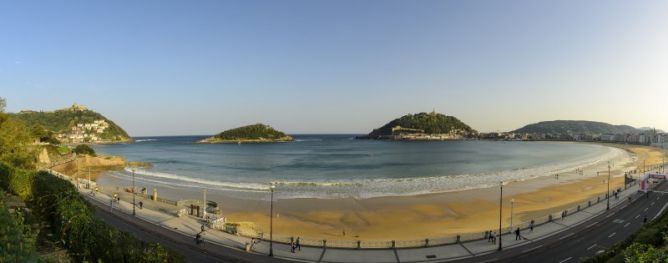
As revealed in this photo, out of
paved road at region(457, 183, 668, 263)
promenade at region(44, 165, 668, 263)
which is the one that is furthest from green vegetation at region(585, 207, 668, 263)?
promenade at region(44, 165, 668, 263)

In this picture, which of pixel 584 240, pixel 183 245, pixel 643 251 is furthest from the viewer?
pixel 584 240

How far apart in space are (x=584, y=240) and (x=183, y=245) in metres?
31.0

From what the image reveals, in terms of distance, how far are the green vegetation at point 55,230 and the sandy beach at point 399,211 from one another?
16.2 meters

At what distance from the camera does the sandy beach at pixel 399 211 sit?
1356 inches

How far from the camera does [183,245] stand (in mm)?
25062

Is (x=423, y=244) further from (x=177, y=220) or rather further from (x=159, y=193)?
(x=159, y=193)

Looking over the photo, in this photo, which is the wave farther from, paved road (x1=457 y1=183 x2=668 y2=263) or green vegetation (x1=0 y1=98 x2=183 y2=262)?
green vegetation (x1=0 y1=98 x2=183 y2=262)

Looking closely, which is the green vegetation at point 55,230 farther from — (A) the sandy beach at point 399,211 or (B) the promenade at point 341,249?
(A) the sandy beach at point 399,211

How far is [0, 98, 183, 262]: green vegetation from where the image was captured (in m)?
11.3

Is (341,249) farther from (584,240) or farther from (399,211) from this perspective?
(584,240)

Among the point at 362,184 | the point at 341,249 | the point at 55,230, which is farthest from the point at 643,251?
the point at 362,184

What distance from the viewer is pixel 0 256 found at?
8.91m

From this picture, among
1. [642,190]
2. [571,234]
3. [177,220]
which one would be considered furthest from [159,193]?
[642,190]

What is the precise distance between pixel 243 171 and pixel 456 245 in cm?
6311
